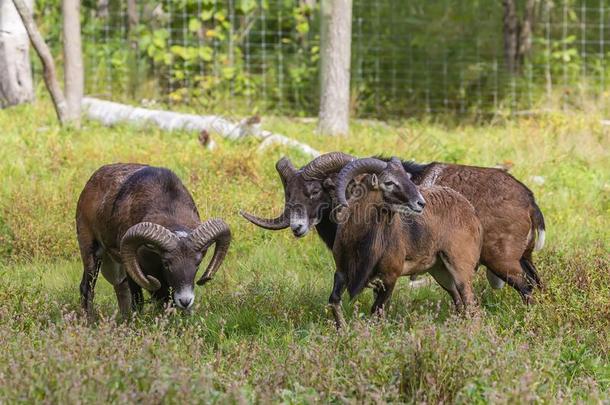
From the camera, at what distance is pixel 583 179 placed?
1335 centimetres

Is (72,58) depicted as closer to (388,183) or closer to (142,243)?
(142,243)

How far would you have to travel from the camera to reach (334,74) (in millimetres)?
15883

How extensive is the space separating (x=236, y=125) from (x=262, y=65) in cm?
557

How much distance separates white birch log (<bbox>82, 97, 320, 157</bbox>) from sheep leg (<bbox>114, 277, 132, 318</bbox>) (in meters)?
4.85

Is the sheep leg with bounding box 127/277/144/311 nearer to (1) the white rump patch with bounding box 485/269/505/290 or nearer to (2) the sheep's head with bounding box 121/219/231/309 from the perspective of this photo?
(2) the sheep's head with bounding box 121/219/231/309

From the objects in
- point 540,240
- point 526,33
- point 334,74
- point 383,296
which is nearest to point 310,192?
point 383,296

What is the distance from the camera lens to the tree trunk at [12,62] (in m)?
17.7

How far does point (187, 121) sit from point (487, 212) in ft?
23.3

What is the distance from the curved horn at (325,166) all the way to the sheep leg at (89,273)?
6.76 feet

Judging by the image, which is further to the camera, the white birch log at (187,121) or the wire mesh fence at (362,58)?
the wire mesh fence at (362,58)

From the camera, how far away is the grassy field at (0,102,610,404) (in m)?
6.25

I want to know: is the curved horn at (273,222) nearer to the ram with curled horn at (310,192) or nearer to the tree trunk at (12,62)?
the ram with curled horn at (310,192)

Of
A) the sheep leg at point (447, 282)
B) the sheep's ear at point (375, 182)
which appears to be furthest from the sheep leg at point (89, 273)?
the sheep leg at point (447, 282)

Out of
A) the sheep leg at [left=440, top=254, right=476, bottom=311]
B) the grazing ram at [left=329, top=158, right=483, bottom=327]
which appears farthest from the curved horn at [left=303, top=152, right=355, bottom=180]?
the sheep leg at [left=440, top=254, right=476, bottom=311]
